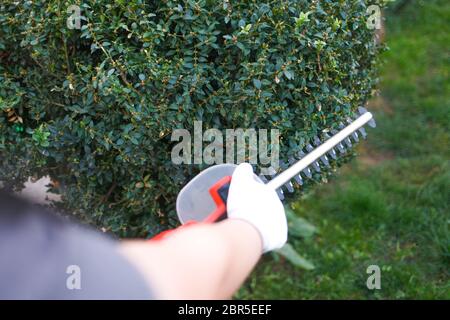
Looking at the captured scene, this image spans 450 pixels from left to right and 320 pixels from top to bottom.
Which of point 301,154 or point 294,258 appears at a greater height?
point 301,154

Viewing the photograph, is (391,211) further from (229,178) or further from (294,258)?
(229,178)

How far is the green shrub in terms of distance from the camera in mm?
2033

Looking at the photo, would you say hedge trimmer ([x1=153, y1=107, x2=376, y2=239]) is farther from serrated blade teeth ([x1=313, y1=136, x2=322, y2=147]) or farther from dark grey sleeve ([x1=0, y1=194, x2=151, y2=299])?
dark grey sleeve ([x1=0, y1=194, x2=151, y2=299])

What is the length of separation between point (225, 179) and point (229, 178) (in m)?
0.02

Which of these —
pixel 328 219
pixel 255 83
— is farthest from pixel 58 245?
pixel 328 219

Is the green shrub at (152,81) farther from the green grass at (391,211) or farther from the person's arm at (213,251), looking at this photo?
the green grass at (391,211)

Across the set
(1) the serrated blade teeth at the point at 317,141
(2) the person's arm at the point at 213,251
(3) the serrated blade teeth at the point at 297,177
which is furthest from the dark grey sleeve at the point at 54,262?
(1) the serrated blade teeth at the point at 317,141

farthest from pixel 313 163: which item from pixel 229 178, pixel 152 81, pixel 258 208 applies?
pixel 152 81

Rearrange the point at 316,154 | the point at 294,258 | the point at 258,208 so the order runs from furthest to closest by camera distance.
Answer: the point at 294,258
the point at 316,154
the point at 258,208

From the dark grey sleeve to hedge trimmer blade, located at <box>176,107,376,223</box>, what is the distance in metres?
0.67

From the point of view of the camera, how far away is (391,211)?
3531 mm

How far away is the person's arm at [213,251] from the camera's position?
1.17 metres

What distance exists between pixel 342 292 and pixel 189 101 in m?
1.53

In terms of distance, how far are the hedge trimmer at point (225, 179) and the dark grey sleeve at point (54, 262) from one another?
0.69 metres
